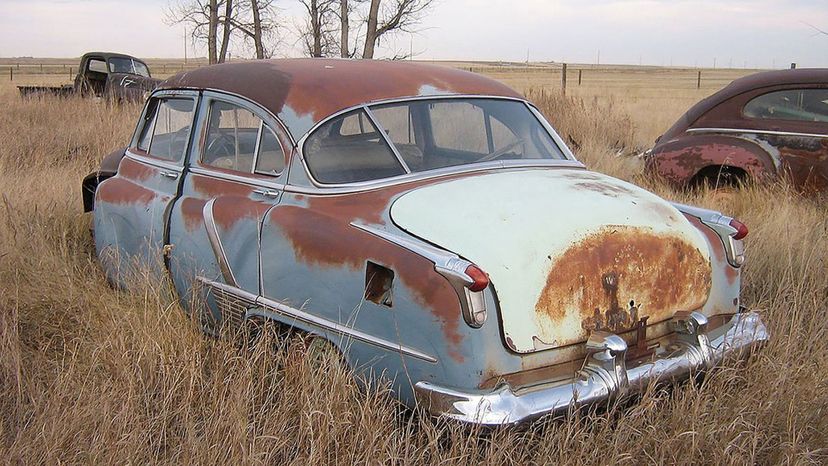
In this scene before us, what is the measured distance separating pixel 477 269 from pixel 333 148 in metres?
1.21

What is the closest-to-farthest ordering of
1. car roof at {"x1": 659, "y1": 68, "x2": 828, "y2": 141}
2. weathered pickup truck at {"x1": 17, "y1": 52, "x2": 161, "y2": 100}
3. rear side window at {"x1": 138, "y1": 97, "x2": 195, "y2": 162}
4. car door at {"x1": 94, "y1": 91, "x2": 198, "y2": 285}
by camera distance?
car door at {"x1": 94, "y1": 91, "x2": 198, "y2": 285} → rear side window at {"x1": 138, "y1": 97, "x2": 195, "y2": 162} → car roof at {"x1": 659, "y1": 68, "x2": 828, "y2": 141} → weathered pickup truck at {"x1": 17, "y1": 52, "x2": 161, "y2": 100}

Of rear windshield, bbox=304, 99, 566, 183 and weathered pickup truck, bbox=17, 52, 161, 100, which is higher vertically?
weathered pickup truck, bbox=17, 52, 161, 100

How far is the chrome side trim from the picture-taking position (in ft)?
8.72

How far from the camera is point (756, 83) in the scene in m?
6.68

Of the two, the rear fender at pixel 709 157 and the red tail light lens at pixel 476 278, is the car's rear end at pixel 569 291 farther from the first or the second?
the rear fender at pixel 709 157

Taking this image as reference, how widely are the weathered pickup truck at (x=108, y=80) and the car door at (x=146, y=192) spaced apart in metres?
9.46

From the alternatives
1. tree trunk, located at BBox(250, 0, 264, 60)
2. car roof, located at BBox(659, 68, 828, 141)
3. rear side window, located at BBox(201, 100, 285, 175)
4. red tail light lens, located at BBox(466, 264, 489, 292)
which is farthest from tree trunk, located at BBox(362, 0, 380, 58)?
red tail light lens, located at BBox(466, 264, 489, 292)

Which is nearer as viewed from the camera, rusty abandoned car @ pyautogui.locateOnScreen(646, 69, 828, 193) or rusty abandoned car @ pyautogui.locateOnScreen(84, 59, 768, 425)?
rusty abandoned car @ pyautogui.locateOnScreen(84, 59, 768, 425)

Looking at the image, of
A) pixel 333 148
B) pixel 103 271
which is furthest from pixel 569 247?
pixel 103 271

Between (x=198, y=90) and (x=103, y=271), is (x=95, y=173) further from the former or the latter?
(x=198, y=90)

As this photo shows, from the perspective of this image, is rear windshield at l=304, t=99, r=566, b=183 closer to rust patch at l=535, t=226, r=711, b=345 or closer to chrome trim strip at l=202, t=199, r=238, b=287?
chrome trim strip at l=202, t=199, r=238, b=287

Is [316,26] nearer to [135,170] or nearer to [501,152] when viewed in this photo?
[135,170]

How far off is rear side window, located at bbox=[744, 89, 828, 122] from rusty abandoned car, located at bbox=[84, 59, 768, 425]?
3.39 meters

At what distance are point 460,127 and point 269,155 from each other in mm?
1034
